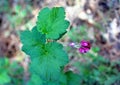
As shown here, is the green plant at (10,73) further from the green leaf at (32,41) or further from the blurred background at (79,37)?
the green leaf at (32,41)

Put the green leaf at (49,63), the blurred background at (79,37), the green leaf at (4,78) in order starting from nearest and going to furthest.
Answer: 1. the green leaf at (49,63)
2. the blurred background at (79,37)
3. the green leaf at (4,78)

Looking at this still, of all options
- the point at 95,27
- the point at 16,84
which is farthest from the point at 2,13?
the point at 95,27

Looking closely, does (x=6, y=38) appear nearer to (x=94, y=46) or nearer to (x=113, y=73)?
(x=94, y=46)

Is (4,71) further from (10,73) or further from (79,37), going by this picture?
(79,37)

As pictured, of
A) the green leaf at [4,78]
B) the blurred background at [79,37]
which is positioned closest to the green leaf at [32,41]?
Answer: the blurred background at [79,37]

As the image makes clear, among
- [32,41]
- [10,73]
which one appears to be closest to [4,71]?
[10,73]

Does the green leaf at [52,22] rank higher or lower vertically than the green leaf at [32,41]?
higher

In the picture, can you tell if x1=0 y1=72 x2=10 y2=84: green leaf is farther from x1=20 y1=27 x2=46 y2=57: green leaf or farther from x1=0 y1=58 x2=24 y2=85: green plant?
x1=20 y1=27 x2=46 y2=57: green leaf
